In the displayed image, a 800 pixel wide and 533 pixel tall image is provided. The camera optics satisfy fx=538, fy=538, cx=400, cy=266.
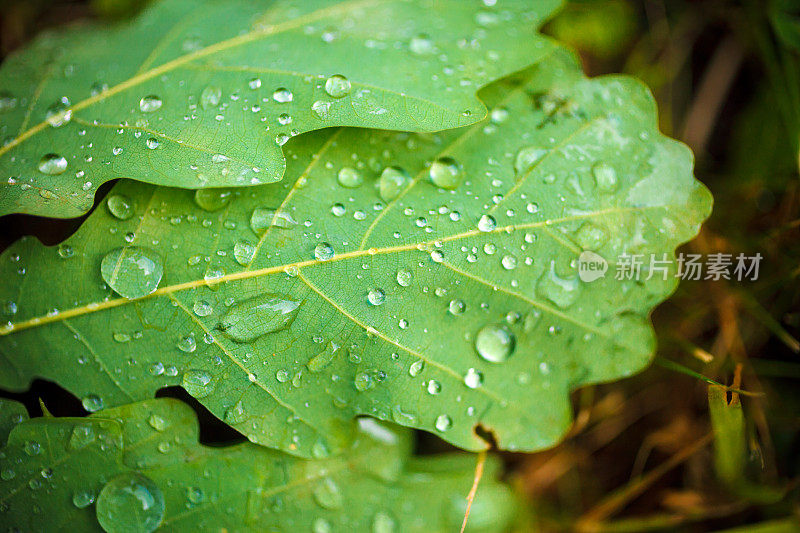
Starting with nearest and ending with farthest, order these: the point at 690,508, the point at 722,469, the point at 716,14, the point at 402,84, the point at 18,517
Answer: the point at 18,517 → the point at 402,84 → the point at 722,469 → the point at 690,508 → the point at 716,14

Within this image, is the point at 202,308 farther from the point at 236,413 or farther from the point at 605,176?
the point at 605,176

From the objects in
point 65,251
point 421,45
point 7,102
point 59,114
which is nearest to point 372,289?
point 421,45

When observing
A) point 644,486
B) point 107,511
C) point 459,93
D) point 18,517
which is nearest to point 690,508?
point 644,486

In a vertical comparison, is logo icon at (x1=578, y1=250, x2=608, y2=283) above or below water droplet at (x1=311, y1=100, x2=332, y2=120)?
below

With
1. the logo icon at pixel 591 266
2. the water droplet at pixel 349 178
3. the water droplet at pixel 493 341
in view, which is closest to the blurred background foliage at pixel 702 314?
the logo icon at pixel 591 266

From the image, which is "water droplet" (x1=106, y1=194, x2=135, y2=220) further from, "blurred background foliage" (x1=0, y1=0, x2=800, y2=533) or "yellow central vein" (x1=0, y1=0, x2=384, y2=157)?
"blurred background foliage" (x1=0, y1=0, x2=800, y2=533)

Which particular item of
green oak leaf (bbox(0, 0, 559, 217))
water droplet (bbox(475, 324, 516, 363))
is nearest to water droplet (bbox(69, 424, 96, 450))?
green oak leaf (bbox(0, 0, 559, 217))

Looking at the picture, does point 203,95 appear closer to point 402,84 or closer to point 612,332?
point 402,84
